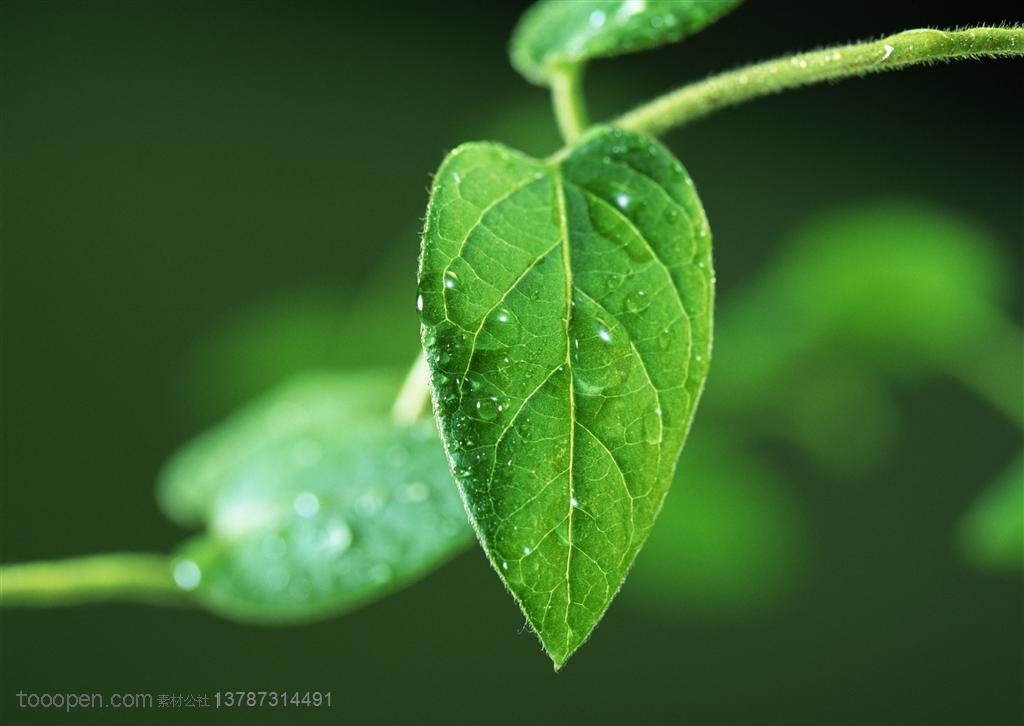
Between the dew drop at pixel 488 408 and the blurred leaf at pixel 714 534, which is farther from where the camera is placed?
the blurred leaf at pixel 714 534

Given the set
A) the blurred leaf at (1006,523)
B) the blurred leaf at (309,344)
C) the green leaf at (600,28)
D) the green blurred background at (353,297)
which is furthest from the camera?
the green blurred background at (353,297)

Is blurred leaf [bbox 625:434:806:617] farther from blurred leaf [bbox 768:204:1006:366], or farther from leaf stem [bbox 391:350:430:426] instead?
leaf stem [bbox 391:350:430:426]

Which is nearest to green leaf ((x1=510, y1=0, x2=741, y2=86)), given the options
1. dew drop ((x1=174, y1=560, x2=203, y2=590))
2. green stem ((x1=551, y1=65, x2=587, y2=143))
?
green stem ((x1=551, y1=65, x2=587, y2=143))

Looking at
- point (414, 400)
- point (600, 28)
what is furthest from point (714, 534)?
point (600, 28)

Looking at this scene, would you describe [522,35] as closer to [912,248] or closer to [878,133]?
[912,248]

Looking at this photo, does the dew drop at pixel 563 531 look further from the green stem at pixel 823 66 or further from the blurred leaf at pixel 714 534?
the blurred leaf at pixel 714 534

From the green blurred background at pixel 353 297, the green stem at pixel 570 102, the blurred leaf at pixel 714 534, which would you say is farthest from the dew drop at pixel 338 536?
the green blurred background at pixel 353 297

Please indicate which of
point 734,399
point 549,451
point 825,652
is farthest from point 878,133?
point 549,451
